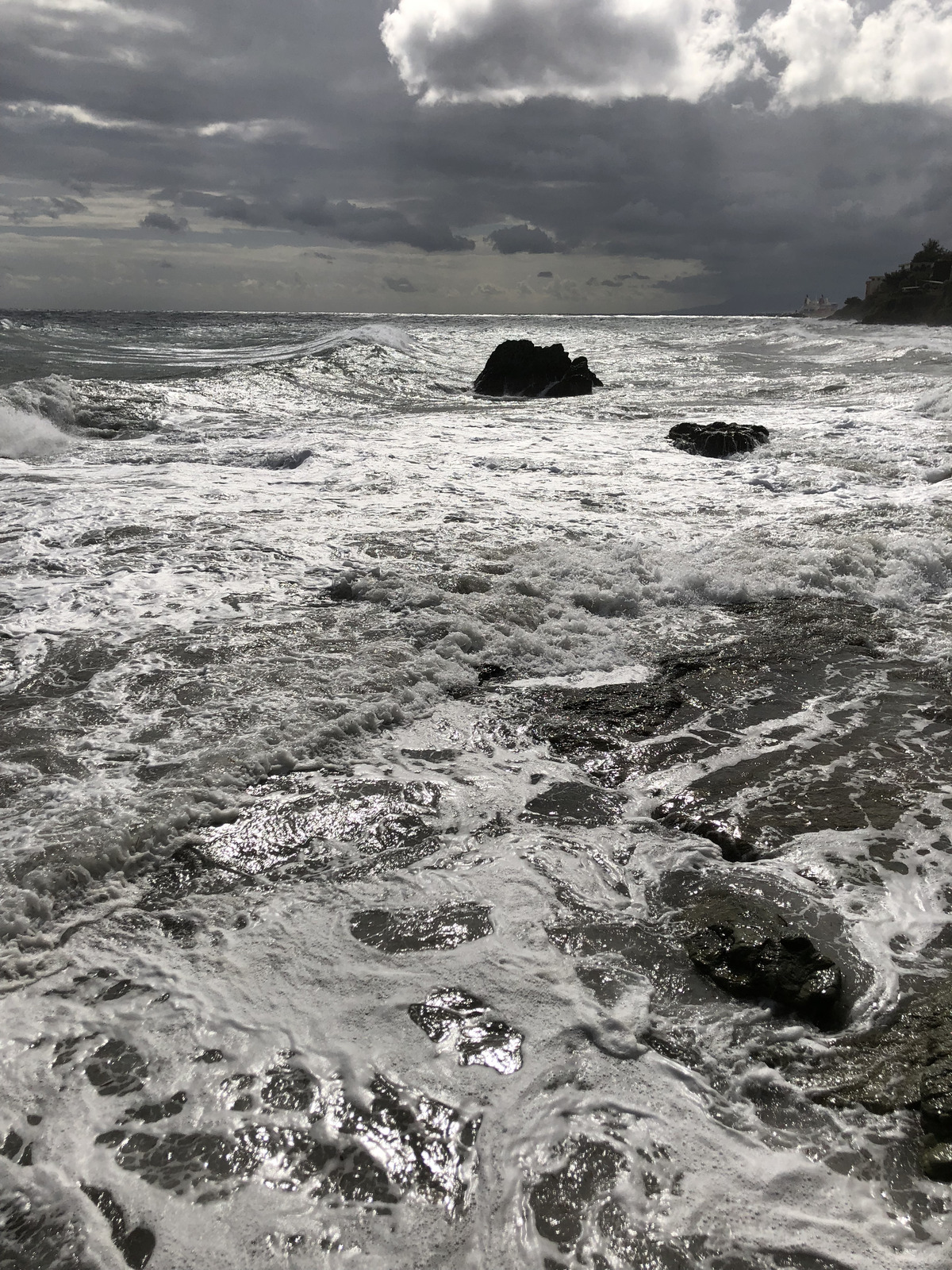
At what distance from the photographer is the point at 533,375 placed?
72.5ft

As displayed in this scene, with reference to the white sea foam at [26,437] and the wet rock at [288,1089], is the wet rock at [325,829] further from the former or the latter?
the white sea foam at [26,437]

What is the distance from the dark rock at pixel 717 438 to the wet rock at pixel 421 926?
10638 millimetres

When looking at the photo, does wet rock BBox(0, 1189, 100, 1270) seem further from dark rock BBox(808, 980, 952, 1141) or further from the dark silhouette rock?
the dark silhouette rock

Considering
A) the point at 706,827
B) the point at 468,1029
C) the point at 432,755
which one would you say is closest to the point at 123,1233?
the point at 468,1029

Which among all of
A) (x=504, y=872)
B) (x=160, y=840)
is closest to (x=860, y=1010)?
(x=504, y=872)

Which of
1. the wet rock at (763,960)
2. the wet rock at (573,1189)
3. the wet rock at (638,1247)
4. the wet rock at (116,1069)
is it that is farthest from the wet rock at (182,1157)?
the wet rock at (763,960)

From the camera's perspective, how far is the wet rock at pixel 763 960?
2568mm

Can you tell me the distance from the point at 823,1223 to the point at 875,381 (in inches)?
902

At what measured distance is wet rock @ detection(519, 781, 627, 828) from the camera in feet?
12.0

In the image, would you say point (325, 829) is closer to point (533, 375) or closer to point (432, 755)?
point (432, 755)

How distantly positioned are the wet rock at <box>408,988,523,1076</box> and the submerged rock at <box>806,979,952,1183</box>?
97 centimetres

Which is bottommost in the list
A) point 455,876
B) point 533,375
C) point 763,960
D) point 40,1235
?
point 40,1235

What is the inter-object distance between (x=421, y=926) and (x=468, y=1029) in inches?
20.4

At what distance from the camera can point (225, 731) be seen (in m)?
4.18
